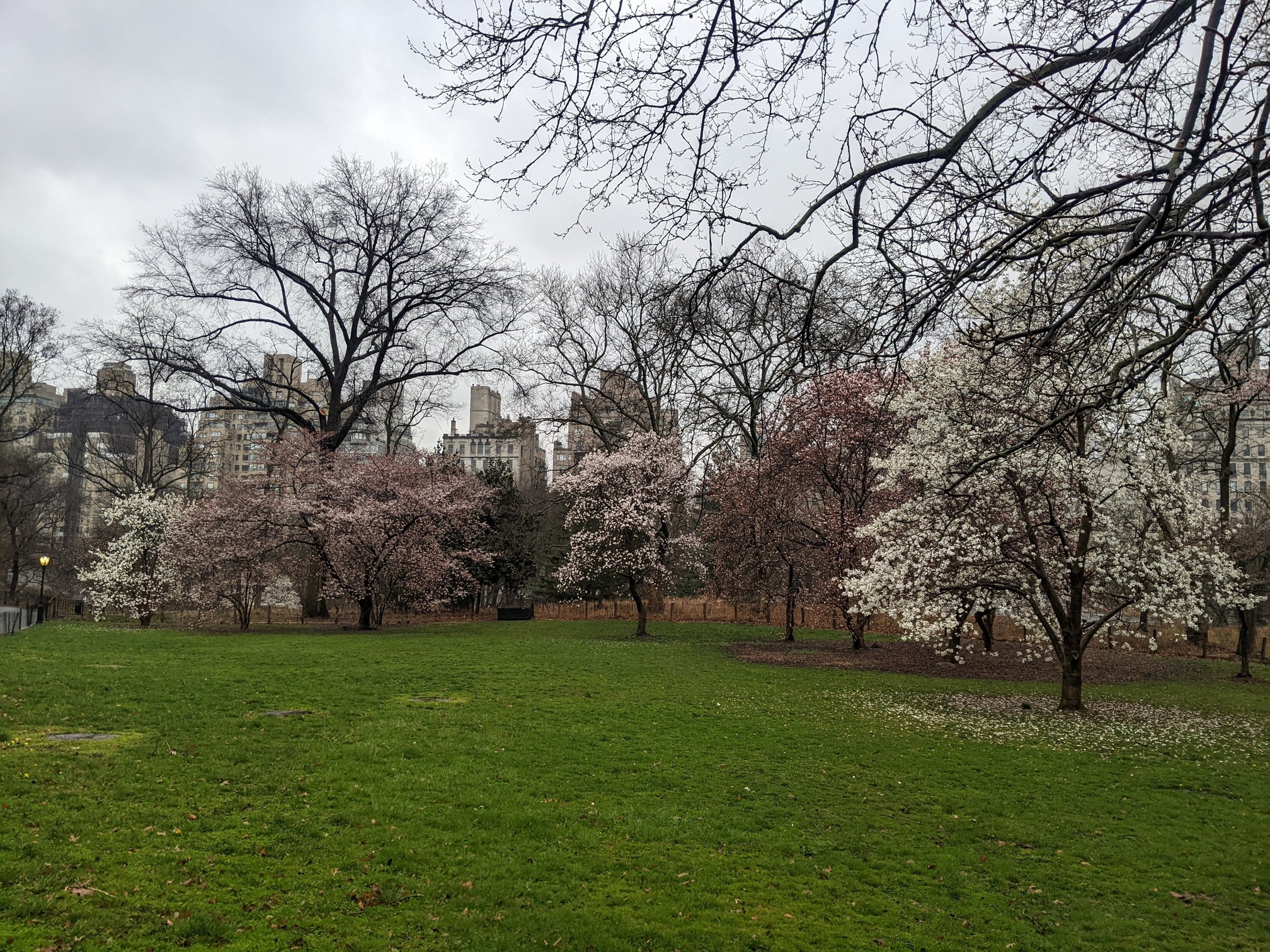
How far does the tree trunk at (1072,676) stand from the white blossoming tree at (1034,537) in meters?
0.03

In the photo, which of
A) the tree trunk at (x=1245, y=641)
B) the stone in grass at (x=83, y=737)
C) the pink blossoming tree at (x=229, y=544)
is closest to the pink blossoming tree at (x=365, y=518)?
the pink blossoming tree at (x=229, y=544)

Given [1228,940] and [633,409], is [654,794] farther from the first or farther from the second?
[633,409]

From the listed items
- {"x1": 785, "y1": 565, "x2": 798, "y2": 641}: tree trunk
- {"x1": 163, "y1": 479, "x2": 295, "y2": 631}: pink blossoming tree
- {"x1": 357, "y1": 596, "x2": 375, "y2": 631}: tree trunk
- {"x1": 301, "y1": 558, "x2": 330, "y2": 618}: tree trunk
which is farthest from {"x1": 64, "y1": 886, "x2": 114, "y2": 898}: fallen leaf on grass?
{"x1": 301, "y1": 558, "x2": 330, "y2": 618}: tree trunk

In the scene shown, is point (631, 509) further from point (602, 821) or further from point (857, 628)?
point (602, 821)

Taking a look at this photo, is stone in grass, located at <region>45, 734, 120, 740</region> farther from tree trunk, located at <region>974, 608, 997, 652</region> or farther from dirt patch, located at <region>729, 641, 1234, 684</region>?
tree trunk, located at <region>974, 608, 997, 652</region>

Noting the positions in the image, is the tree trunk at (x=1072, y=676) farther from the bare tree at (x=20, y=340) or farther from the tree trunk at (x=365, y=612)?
the bare tree at (x=20, y=340)

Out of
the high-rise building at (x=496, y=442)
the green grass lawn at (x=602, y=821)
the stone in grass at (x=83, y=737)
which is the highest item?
the high-rise building at (x=496, y=442)

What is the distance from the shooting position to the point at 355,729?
31.1ft

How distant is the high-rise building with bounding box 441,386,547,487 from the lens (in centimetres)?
3409

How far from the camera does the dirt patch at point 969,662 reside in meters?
17.7

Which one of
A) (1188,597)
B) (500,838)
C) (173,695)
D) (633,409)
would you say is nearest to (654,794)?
(500,838)

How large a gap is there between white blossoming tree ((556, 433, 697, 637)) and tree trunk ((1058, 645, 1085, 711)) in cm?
1334

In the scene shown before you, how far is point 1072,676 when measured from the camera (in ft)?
42.6

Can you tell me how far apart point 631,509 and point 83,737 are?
18279mm
